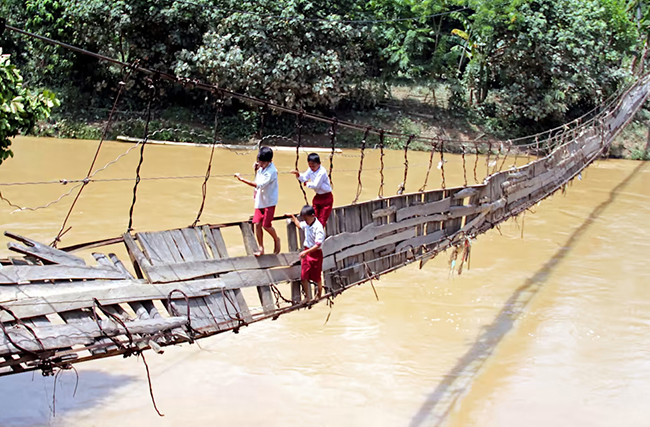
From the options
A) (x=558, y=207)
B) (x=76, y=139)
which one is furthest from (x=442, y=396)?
(x=76, y=139)

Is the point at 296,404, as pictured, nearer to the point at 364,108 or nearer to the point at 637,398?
the point at 637,398

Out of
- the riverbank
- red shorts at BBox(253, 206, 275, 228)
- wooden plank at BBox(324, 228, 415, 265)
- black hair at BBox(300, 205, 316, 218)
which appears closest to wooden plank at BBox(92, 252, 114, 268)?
red shorts at BBox(253, 206, 275, 228)

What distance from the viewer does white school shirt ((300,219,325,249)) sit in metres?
3.71

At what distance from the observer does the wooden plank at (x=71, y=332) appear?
2.41 meters

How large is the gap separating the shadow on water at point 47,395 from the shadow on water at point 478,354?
227 centimetres

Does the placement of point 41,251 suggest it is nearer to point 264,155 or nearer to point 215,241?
point 215,241

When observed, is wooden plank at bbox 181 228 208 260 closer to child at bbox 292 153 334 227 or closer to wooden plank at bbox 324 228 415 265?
child at bbox 292 153 334 227

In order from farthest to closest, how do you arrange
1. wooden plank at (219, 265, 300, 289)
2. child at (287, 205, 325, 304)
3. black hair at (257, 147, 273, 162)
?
1. child at (287, 205, 325, 304)
2. black hair at (257, 147, 273, 162)
3. wooden plank at (219, 265, 300, 289)

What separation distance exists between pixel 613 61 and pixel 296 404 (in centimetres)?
1500

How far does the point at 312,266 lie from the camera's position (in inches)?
149

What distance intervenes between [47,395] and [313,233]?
242 cm

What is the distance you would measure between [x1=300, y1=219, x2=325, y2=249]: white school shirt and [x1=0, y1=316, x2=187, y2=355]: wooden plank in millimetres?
1043

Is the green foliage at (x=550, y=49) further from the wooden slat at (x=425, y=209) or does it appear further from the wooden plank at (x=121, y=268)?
the wooden plank at (x=121, y=268)

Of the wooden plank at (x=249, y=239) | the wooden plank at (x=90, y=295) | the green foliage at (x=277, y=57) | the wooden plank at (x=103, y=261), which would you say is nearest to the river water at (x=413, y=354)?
the wooden plank at (x=249, y=239)
